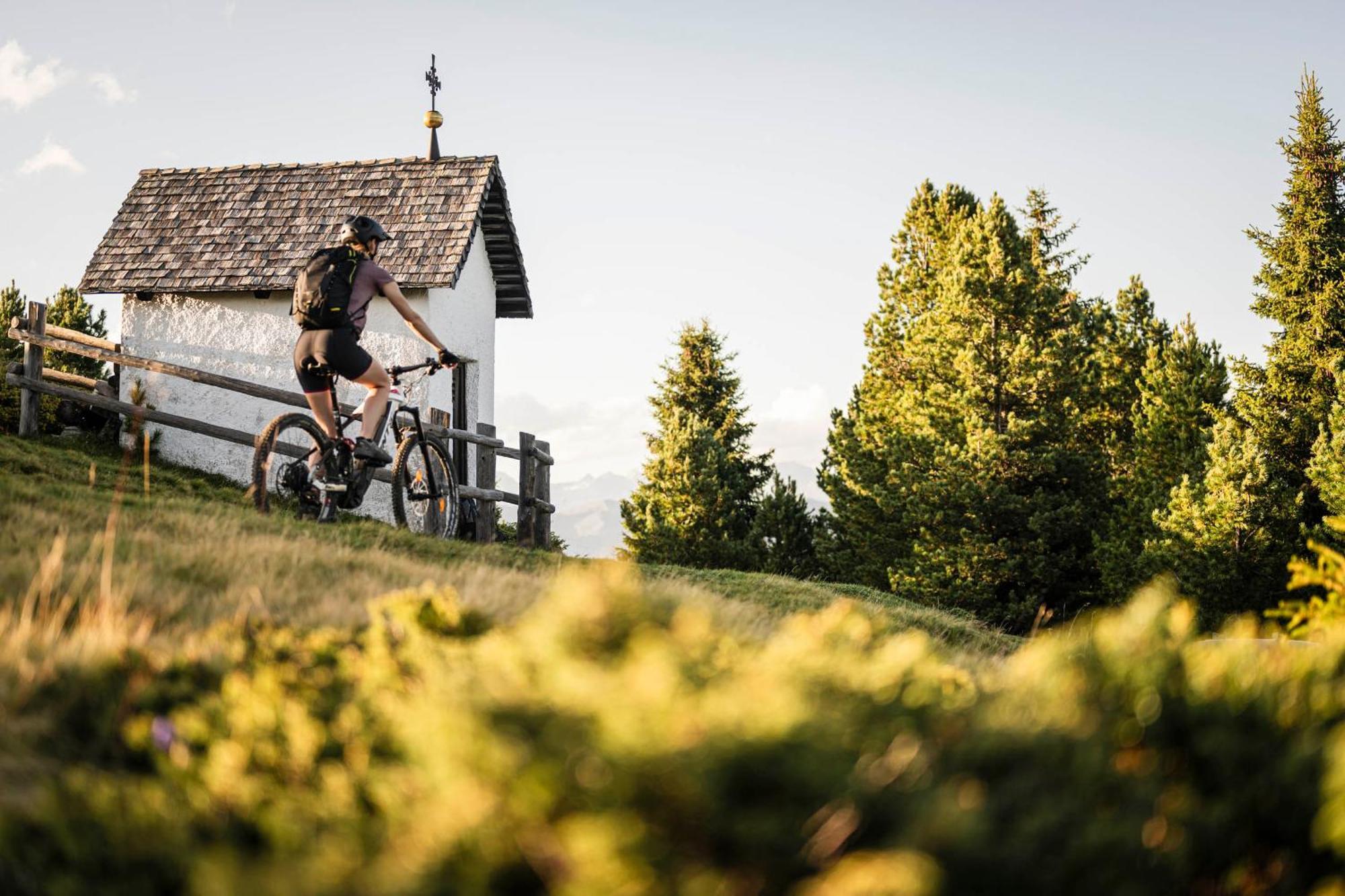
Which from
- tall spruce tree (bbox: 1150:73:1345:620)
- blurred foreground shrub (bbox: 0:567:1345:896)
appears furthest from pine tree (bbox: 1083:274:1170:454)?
blurred foreground shrub (bbox: 0:567:1345:896)

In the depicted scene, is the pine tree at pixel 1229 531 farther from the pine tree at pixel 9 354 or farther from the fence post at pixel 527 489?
the pine tree at pixel 9 354

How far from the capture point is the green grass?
171 inches

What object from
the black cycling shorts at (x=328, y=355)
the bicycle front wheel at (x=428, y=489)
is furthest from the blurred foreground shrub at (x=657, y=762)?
the bicycle front wheel at (x=428, y=489)

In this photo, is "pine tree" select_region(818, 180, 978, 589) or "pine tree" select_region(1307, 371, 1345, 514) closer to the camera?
"pine tree" select_region(1307, 371, 1345, 514)

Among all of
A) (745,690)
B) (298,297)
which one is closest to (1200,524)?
(298,297)

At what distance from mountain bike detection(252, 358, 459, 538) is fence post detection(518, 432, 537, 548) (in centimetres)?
432

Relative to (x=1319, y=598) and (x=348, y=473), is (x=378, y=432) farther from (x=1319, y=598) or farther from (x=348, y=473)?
(x=1319, y=598)

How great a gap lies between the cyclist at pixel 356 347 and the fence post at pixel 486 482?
5003mm

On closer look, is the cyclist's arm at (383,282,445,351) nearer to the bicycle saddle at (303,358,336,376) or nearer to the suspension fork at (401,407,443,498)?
the bicycle saddle at (303,358,336,376)

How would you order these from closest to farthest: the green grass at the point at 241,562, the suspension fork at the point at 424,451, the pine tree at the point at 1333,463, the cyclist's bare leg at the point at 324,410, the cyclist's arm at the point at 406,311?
the green grass at the point at 241,562
the cyclist's arm at the point at 406,311
the cyclist's bare leg at the point at 324,410
the suspension fork at the point at 424,451
the pine tree at the point at 1333,463

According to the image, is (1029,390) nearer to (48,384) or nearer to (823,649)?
(48,384)

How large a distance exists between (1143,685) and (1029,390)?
22742 mm

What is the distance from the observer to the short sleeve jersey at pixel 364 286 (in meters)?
8.00

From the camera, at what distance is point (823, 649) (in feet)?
9.45
